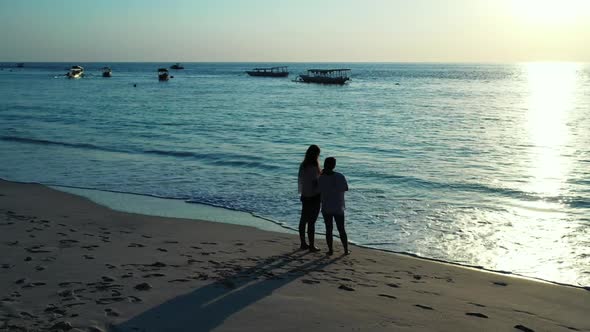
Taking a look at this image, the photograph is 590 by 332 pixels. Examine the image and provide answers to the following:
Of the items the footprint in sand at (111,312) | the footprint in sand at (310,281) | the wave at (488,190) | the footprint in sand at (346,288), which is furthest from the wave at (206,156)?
the footprint in sand at (111,312)

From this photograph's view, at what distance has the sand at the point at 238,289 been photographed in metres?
6.46

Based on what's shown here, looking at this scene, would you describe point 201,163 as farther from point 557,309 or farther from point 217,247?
point 557,309

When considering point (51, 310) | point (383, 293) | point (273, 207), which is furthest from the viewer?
point (273, 207)

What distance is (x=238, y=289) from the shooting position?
25.1ft

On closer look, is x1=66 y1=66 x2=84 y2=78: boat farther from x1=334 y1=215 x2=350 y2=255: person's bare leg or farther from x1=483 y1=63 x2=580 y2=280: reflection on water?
x1=334 y1=215 x2=350 y2=255: person's bare leg

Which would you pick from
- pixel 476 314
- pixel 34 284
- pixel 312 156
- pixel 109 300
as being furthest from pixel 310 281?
pixel 34 284

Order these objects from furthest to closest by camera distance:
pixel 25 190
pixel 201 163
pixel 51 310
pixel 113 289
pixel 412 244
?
pixel 201 163
pixel 25 190
pixel 412 244
pixel 113 289
pixel 51 310

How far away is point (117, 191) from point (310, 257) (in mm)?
9048

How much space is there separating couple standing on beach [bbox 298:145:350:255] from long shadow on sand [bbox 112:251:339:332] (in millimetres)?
839

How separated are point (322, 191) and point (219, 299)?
3306 millimetres

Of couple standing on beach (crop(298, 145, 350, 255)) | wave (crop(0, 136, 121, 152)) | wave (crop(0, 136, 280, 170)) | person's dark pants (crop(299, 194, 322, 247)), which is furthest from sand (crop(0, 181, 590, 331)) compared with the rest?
wave (crop(0, 136, 121, 152))

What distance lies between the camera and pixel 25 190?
1634 centimetres

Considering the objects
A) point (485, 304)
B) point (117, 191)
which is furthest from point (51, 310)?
point (117, 191)

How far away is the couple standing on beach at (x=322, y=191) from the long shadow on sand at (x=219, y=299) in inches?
33.0
